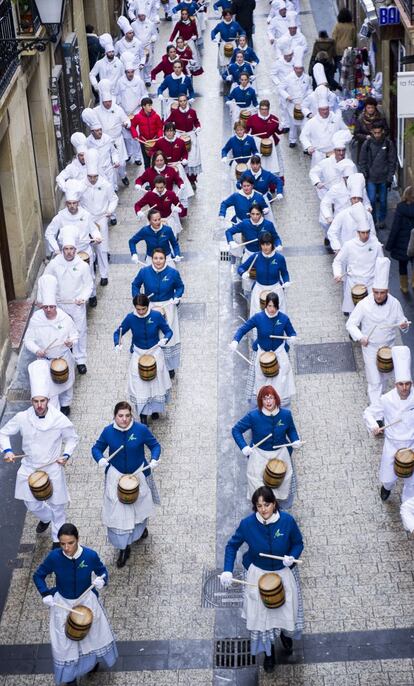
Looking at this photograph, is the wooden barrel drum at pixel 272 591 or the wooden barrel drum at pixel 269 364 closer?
the wooden barrel drum at pixel 272 591

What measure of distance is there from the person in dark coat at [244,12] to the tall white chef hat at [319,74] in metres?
7.04

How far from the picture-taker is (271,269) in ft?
55.0

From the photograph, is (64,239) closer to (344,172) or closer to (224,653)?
(344,172)

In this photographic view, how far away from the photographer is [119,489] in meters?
13.0

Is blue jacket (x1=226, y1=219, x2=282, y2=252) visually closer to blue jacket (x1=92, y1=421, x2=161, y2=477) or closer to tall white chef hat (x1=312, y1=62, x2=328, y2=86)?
blue jacket (x1=92, y1=421, x2=161, y2=477)

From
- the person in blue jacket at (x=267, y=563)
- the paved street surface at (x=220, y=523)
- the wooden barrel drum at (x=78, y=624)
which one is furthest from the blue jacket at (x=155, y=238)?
the wooden barrel drum at (x=78, y=624)

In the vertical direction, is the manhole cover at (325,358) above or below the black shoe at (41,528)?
below

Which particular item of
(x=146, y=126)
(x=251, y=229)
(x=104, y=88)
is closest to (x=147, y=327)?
(x=251, y=229)

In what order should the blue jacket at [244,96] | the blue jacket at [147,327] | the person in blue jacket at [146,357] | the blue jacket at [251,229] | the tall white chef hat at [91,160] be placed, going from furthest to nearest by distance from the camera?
the blue jacket at [244,96]
the tall white chef hat at [91,160]
the blue jacket at [251,229]
the blue jacket at [147,327]
the person in blue jacket at [146,357]

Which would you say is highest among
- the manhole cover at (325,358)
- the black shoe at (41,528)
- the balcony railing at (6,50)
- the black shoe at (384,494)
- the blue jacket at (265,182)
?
the balcony railing at (6,50)

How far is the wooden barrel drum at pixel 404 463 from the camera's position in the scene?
1321 centimetres

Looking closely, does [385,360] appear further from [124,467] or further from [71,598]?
[71,598]

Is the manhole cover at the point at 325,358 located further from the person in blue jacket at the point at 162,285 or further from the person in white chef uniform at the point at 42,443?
the person in white chef uniform at the point at 42,443

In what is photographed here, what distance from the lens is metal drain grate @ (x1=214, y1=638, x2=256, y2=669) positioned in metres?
12.1
